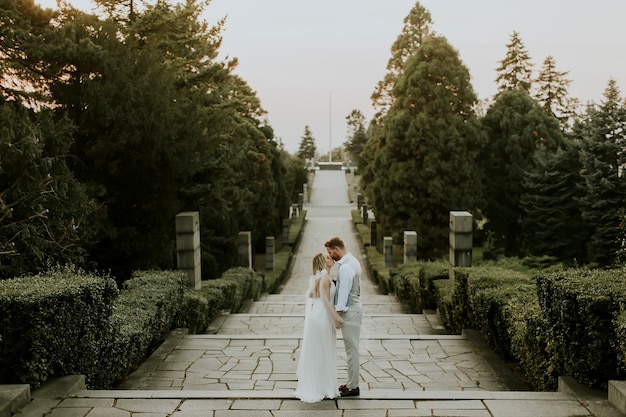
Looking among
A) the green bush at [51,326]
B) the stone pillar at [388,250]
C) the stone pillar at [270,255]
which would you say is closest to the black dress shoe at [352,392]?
the green bush at [51,326]

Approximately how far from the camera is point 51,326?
5.64 metres

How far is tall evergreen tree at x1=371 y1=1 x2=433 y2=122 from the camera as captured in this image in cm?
3956

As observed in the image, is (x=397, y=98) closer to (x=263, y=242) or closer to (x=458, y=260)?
(x=263, y=242)

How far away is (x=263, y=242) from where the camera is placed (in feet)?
113

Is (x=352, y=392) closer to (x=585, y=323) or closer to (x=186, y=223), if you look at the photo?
(x=585, y=323)

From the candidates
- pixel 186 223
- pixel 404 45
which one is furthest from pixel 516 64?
pixel 186 223

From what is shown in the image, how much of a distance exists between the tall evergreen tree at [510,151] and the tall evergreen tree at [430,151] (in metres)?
2.25

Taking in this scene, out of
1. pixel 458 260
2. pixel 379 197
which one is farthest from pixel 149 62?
pixel 379 197

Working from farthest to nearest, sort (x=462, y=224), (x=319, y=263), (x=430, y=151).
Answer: (x=430, y=151)
(x=462, y=224)
(x=319, y=263)

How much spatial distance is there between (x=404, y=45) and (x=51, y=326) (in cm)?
3627

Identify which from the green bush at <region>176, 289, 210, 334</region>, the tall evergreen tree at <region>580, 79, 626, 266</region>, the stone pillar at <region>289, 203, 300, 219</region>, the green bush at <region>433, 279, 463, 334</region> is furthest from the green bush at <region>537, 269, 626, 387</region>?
the stone pillar at <region>289, 203, 300, 219</region>

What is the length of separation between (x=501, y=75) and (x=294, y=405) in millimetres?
35141

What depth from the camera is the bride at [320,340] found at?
5750 mm

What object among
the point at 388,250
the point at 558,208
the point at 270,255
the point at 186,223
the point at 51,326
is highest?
the point at 186,223
